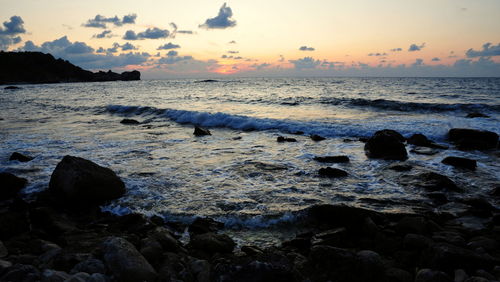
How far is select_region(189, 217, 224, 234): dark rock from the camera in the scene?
16.2 ft

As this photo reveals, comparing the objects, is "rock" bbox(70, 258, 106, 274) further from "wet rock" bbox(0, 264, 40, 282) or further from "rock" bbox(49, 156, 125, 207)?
"rock" bbox(49, 156, 125, 207)

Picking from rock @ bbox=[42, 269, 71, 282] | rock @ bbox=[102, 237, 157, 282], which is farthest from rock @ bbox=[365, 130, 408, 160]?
rock @ bbox=[42, 269, 71, 282]

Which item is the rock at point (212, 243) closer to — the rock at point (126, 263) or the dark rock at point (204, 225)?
the dark rock at point (204, 225)

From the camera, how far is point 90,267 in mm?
3545

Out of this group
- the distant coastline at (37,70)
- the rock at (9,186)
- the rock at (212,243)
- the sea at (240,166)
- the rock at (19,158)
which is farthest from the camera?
the distant coastline at (37,70)

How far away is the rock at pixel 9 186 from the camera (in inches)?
253

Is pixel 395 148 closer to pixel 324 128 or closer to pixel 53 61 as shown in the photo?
pixel 324 128

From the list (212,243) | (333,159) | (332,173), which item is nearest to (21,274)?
(212,243)

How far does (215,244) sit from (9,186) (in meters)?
4.90

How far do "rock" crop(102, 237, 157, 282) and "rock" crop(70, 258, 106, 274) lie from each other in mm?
65

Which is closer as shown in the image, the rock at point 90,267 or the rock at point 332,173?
the rock at point 90,267

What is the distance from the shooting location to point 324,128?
15.1 m

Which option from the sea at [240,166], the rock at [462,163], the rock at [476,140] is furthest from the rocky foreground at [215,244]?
the rock at [476,140]

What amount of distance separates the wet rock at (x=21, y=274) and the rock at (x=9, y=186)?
154 inches
